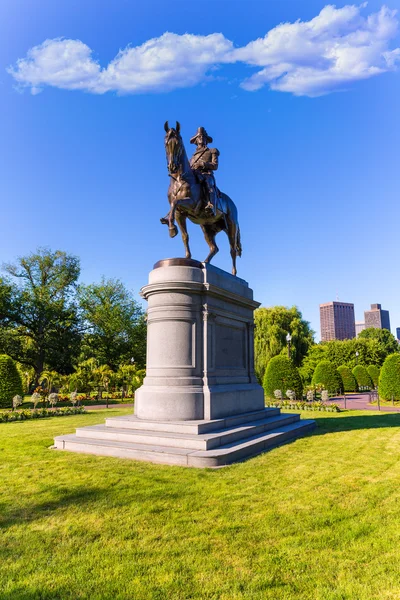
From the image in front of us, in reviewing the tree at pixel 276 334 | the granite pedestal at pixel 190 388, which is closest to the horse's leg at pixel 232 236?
the granite pedestal at pixel 190 388

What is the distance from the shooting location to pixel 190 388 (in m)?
9.30

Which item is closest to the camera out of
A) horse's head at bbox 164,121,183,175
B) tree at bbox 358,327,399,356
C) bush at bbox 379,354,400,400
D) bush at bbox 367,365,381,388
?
horse's head at bbox 164,121,183,175

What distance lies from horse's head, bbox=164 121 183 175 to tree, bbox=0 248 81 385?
2933cm

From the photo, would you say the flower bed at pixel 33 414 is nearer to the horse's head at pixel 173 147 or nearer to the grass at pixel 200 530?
the grass at pixel 200 530

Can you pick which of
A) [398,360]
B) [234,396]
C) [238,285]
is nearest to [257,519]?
[234,396]

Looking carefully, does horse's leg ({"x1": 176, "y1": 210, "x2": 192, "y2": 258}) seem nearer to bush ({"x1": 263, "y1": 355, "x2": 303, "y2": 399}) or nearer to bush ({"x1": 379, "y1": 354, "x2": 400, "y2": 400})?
bush ({"x1": 263, "y1": 355, "x2": 303, "y2": 399})

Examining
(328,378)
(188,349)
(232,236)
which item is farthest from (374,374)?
(188,349)

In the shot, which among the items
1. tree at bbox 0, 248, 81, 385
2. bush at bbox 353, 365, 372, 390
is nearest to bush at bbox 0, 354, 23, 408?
tree at bbox 0, 248, 81, 385

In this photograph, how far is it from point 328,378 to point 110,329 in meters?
24.5

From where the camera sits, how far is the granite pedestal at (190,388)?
8102 millimetres

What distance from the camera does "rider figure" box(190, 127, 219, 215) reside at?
438 inches

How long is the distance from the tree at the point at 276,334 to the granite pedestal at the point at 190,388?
24.7 metres

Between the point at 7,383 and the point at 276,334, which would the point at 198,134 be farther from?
the point at 276,334

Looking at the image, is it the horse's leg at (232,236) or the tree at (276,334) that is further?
the tree at (276,334)
